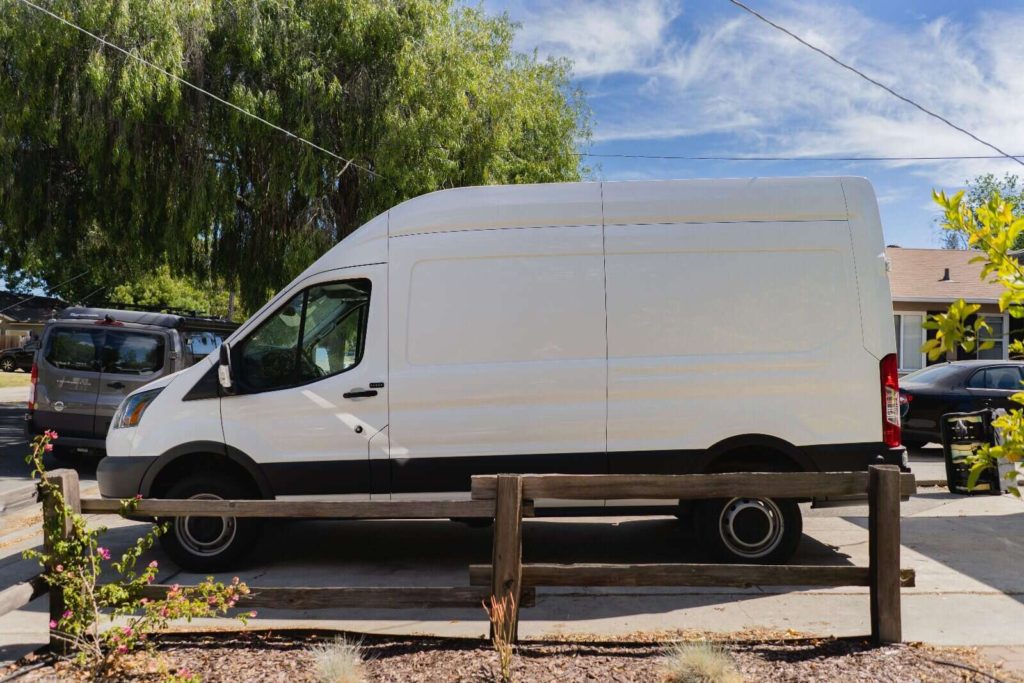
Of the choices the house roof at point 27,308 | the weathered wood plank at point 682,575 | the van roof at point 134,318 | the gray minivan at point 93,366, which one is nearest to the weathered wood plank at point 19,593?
the weathered wood plank at point 682,575

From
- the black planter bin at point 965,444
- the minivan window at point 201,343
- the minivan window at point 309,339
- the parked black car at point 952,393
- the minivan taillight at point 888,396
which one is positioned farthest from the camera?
the parked black car at point 952,393

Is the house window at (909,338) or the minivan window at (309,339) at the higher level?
the house window at (909,338)

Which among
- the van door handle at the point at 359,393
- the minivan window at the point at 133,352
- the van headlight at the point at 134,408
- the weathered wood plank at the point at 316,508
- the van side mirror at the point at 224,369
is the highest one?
the minivan window at the point at 133,352

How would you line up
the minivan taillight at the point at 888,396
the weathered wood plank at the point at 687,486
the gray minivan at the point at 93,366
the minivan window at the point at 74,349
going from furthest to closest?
the minivan window at the point at 74,349
the gray minivan at the point at 93,366
the minivan taillight at the point at 888,396
the weathered wood plank at the point at 687,486

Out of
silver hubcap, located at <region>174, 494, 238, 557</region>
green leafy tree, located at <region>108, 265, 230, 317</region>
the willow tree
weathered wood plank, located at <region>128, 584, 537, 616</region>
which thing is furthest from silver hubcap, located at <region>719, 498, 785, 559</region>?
green leafy tree, located at <region>108, 265, 230, 317</region>

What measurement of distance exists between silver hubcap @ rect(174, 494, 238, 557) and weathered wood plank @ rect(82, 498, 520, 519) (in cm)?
152

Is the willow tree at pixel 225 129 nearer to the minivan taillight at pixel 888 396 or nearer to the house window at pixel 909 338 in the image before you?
the minivan taillight at pixel 888 396

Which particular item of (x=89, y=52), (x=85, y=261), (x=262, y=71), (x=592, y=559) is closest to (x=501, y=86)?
(x=262, y=71)

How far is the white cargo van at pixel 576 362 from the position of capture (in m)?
6.23

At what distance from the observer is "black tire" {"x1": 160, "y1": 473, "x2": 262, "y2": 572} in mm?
6352

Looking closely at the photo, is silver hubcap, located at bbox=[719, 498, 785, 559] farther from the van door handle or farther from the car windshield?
the car windshield

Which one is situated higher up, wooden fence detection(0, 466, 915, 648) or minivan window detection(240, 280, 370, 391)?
minivan window detection(240, 280, 370, 391)

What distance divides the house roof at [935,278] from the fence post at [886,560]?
20.7 metres

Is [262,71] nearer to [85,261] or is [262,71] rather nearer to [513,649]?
[85,261]
